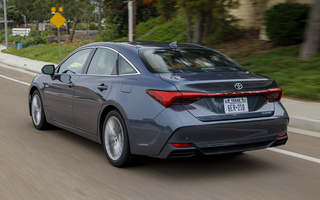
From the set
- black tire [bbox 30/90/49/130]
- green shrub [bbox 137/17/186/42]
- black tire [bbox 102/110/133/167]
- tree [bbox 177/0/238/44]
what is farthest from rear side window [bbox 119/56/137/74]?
green shrub [bbox 137/17/186/42]

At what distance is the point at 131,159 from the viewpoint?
5289 millimetres

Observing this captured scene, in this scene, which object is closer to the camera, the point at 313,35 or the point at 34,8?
the point at 313,35

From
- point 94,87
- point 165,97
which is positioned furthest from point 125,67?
point 165,97

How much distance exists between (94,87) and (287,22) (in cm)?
1023

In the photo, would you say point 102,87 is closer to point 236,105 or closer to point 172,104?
point 172,104

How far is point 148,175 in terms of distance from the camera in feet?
16.8

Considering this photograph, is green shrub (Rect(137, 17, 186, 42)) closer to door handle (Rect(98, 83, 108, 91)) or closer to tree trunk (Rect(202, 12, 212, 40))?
tree trunk (Rect(202, 12, 212, 40))

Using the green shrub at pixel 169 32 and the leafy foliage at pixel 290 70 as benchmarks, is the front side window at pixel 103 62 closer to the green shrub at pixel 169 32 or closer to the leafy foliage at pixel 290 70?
the leafy foliage at pixel 290 70

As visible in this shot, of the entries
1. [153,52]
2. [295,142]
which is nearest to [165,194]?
[153,52]

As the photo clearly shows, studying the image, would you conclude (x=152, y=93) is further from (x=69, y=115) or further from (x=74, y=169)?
(x=69, y=115)

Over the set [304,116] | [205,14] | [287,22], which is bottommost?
[304,116]

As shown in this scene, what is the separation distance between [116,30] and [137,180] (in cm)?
2448

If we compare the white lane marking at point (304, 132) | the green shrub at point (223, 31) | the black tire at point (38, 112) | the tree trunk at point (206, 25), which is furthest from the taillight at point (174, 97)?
the tree trunk at point (206, 25)

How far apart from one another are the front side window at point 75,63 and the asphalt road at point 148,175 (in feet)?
3.45
